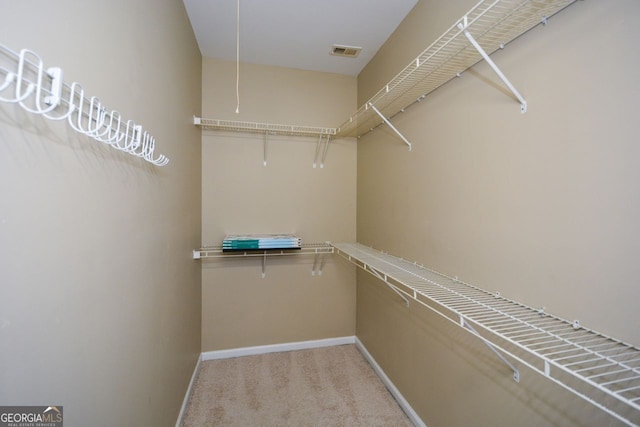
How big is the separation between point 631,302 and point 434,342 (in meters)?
0.96

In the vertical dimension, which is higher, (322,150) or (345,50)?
(345,50)

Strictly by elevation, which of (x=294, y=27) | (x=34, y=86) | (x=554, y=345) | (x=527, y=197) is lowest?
(x=554, y=345)

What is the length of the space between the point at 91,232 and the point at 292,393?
1.82 m

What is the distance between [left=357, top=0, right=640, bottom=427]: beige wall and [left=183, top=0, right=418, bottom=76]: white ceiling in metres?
0.26

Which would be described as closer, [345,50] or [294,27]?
[294,27]

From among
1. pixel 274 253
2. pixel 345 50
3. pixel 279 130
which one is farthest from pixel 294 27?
pixel 274 253

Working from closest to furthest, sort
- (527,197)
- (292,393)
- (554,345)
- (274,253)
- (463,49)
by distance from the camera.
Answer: (554,345)
(527,197)
(463,49)
(292,393)
(274,253)

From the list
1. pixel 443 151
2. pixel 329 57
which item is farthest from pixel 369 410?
pixel 329 57

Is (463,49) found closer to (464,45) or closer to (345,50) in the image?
(464,45)

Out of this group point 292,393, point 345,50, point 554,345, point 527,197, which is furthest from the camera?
point 345,50

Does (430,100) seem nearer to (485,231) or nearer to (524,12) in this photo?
(524,12)

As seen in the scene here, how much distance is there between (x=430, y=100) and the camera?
1557 mm

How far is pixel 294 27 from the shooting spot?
1.91m

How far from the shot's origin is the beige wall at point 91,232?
20.7 inches
